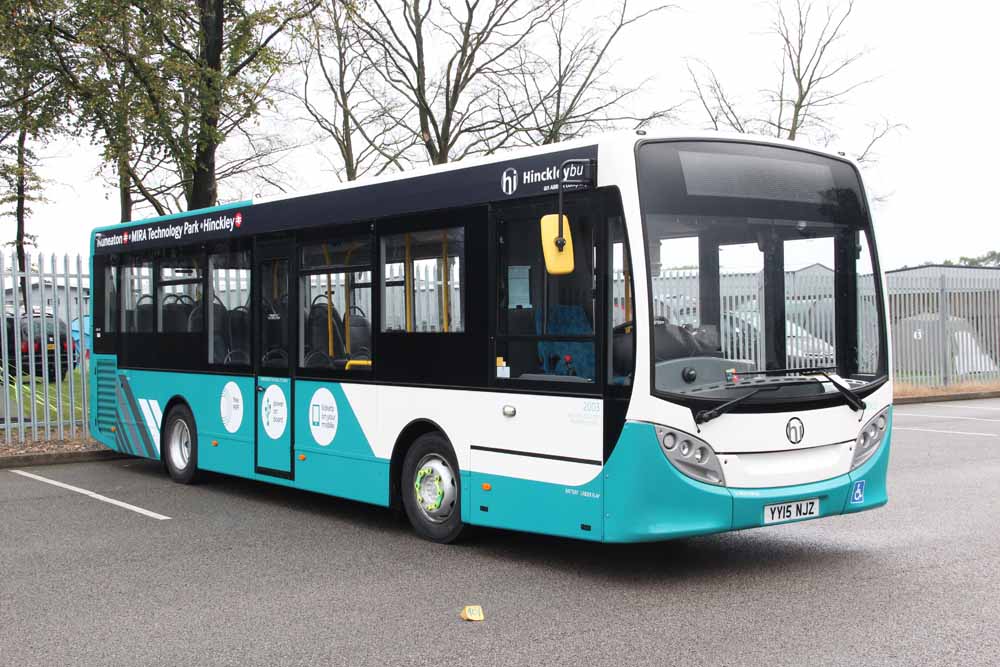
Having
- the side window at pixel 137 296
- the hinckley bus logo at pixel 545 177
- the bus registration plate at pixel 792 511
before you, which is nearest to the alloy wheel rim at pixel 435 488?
the hinckley bus logo at pixel 545 177

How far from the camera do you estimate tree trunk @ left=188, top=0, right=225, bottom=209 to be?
60.1 feet

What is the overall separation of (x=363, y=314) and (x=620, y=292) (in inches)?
116

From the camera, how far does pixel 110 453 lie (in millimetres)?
14594

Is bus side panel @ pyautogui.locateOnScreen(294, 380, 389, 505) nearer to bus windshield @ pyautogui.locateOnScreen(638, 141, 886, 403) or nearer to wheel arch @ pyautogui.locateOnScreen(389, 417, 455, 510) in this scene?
wheel arch @ pyautogui.locateOnScreen(389, 417, 455, 510)

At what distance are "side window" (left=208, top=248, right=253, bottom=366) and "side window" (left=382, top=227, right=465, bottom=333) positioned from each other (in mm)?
2347

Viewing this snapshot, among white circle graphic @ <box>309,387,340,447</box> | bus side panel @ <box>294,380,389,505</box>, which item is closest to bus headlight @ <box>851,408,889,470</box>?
bus side panel @ <box>294,380,389,505</box>

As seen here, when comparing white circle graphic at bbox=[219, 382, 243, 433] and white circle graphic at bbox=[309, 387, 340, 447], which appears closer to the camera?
white circle graphic at bbox=[309, 387, 340, 447]

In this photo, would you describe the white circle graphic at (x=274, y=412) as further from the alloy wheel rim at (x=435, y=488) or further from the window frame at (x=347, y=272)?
the alloy wheel rim at (x=435, y=488)

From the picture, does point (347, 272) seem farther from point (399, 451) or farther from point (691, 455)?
point (691, 455)

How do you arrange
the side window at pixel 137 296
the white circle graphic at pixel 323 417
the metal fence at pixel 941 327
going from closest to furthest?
the white circle graphic at pixel 323 417 → the side window at pixel 137 296 → the metal fence at pixel 941 327

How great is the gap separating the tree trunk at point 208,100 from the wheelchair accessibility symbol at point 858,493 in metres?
13.4

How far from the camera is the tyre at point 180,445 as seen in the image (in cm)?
1190

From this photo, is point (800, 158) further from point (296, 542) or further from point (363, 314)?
point (296, 542)

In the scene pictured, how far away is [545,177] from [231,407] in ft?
15.7
